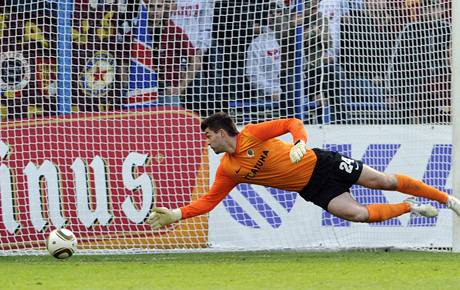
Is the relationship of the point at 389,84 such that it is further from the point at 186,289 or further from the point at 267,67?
the point at 186,289

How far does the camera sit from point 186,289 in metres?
7.71

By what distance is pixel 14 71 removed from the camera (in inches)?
473

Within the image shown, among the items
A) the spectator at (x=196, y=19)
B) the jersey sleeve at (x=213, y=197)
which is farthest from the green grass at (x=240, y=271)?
the spectator at (x=196, y=19)

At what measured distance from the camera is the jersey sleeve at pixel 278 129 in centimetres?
906

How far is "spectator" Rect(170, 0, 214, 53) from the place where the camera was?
1225 centimetres

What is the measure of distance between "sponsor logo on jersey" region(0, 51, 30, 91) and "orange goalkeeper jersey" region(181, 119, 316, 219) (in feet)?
10.8

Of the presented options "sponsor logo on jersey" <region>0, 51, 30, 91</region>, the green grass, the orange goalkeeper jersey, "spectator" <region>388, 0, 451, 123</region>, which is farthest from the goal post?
"sponsor logo on jersey" <region>0, 51, 30, 91</region>

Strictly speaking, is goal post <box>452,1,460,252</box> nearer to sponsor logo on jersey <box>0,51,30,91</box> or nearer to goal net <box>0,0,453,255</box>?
goal net <box>0,0,453,255</box>

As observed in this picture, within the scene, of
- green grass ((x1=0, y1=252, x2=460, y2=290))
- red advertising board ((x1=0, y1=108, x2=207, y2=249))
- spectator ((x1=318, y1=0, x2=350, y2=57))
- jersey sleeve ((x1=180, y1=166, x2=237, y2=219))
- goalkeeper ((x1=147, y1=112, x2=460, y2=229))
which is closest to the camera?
green grass ((x1=0, y1=252, x2=460, y2=290))

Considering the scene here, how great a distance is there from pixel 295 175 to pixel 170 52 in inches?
125

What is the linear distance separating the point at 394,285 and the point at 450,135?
14.7ft

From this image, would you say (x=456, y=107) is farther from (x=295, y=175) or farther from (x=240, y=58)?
(x=240, y=58)

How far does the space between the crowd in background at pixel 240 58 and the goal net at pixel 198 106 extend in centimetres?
2

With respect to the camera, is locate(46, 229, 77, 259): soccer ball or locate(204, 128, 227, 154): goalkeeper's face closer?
locate(46, 229, 77, 259): soccer ball
